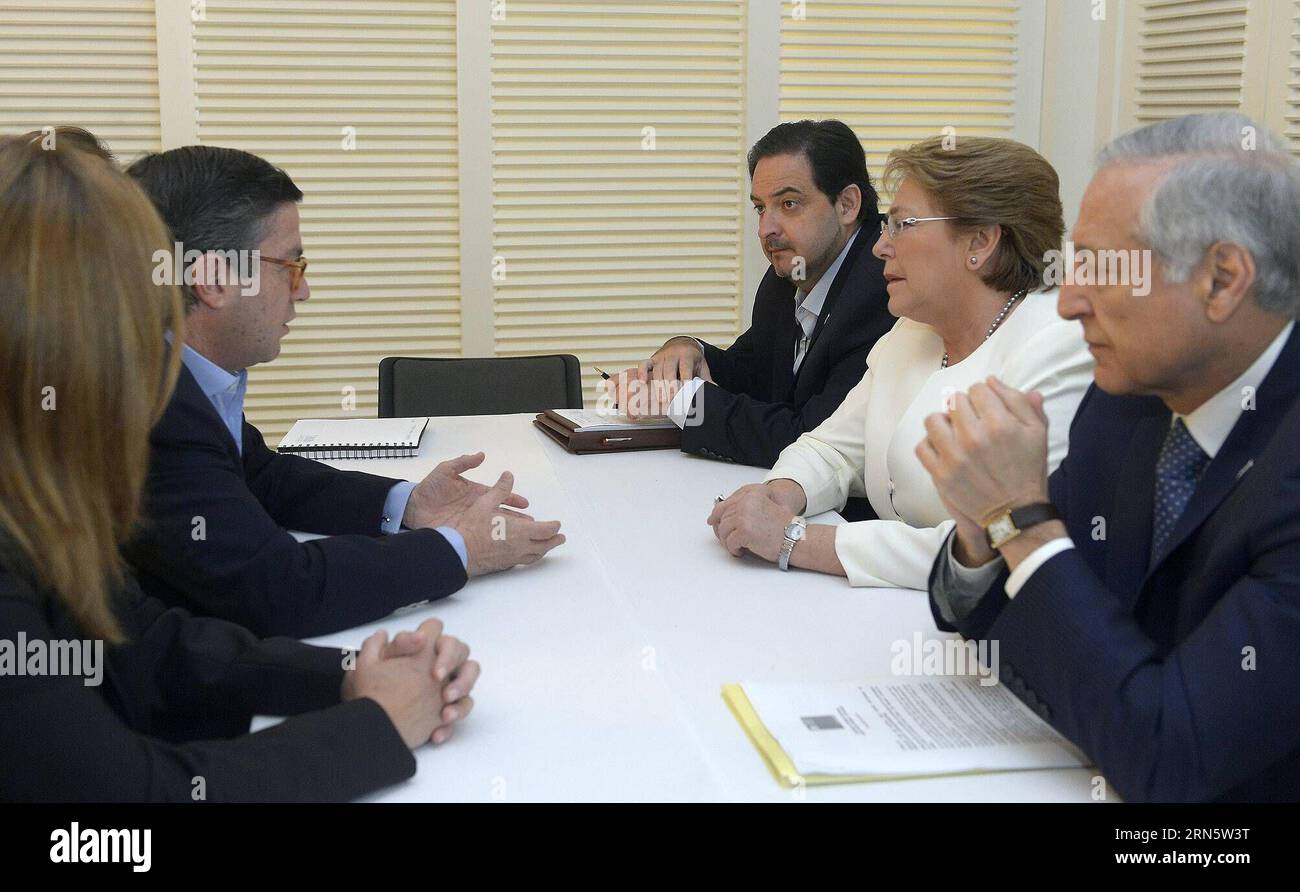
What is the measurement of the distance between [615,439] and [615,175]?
175 centimetres

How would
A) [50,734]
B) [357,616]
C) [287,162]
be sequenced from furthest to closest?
[287,162]
[357,616]
[50,734]

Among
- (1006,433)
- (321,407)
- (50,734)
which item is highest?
(1006,433)

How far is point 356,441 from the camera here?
9.36 ft

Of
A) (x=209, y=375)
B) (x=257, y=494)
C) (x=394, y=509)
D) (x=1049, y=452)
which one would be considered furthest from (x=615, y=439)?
(x=1049, y=452)

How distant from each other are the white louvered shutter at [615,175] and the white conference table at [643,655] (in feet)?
6.47

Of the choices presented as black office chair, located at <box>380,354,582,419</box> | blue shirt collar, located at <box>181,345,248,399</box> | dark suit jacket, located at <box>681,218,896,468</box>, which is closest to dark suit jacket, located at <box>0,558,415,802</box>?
blue shirt collar, located at <box>181,345,248,399</box>

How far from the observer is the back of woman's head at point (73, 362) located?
1.12m

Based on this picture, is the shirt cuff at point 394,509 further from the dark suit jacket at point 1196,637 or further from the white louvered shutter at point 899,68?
the white louvered shutter at point 899,68

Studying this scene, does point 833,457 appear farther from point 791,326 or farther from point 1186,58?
point 1186,58

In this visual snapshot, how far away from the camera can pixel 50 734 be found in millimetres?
1090

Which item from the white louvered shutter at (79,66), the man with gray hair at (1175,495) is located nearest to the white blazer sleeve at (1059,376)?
the man with gray hair at (1175,495)

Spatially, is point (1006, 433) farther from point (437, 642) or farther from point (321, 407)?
point (321, 407)
